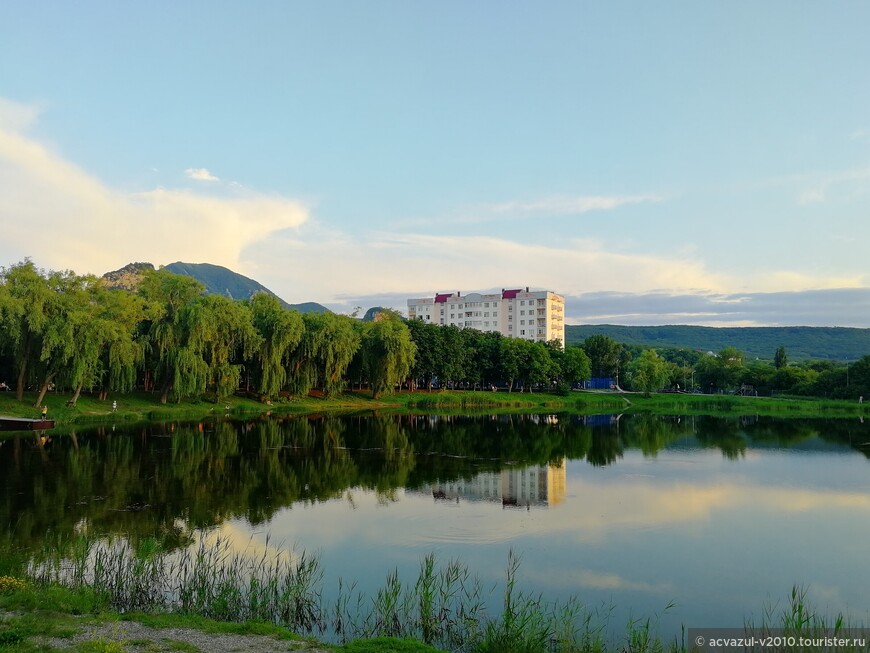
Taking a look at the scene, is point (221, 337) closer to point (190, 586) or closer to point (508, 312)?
point (190, 586)

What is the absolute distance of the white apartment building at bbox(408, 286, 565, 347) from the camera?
138875 mm

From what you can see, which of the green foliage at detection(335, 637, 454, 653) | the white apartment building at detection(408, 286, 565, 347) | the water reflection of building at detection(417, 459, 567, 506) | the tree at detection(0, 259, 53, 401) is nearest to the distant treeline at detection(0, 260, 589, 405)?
the tree at detection(0, 259, 53, 401)

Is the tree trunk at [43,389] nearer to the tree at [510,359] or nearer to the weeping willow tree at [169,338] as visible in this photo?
the weeping willow tree at [169,338]

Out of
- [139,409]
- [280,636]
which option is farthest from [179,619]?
[139,409]

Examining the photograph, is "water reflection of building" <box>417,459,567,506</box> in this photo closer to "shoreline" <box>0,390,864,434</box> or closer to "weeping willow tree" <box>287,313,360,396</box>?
"shoreline" <box>0,390,864,434</box>

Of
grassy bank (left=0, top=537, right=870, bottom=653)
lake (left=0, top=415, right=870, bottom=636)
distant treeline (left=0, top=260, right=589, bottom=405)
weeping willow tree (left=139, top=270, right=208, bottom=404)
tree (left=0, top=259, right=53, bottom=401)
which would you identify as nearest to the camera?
grassy bank (left=0, top=537, right=870, bottom=653)

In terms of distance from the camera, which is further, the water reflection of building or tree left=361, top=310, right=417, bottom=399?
tree left=361, top=310, right=417, bottom=399

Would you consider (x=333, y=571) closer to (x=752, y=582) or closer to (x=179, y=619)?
(x=179, y=619)

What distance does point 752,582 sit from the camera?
562 inches

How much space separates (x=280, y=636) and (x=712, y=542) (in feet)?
42.1

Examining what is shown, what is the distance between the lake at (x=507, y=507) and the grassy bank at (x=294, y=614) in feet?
2.92

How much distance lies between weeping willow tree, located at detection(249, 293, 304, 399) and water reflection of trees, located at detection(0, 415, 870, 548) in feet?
26.0

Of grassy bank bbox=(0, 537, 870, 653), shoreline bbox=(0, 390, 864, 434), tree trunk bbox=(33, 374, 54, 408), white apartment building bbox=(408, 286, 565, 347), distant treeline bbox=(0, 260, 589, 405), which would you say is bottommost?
shoreline bbox=(0, 390, 864, 434)

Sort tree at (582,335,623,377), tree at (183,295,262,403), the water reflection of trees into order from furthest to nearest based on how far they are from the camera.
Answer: tree at (582,335,623,377) < tree at (183,295,262,403) < the water reflection of trees
